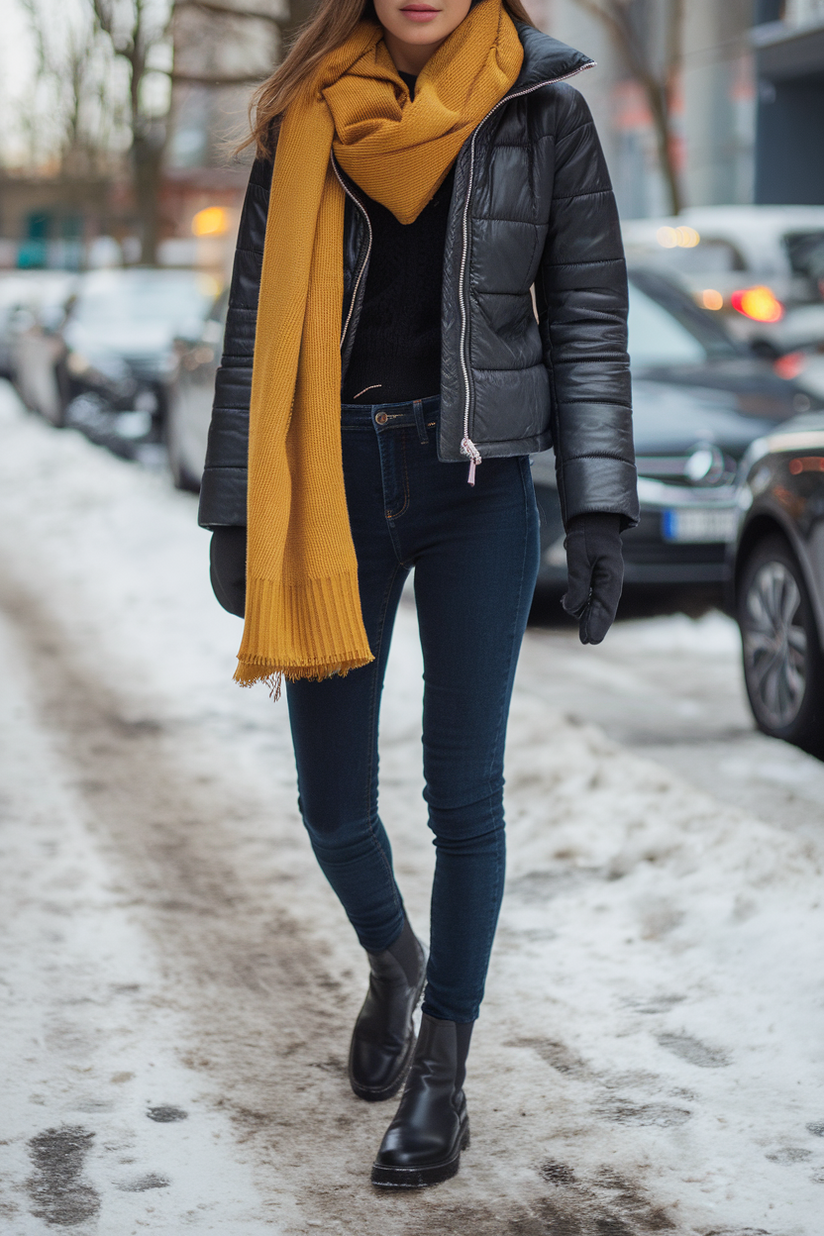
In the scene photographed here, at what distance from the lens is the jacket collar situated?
259 centimetres

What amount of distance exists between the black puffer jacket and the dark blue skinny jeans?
10 cm

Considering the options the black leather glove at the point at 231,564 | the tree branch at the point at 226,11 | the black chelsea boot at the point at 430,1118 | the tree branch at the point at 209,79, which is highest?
the tree branch at the point at 226,11

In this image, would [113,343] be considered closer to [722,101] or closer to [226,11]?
[226,11]

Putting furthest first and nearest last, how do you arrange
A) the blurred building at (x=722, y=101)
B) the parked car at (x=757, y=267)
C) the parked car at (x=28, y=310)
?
the blurred building at (x=722, y=101), the parked car at (x=28, y=310), the parked car at (x=757, y=267)

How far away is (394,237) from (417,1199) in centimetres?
158

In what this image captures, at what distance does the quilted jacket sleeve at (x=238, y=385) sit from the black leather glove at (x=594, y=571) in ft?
1.87

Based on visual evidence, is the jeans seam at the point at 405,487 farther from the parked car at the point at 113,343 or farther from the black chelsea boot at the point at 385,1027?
the parked car at the point at 113,343

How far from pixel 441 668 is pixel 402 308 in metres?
0.59

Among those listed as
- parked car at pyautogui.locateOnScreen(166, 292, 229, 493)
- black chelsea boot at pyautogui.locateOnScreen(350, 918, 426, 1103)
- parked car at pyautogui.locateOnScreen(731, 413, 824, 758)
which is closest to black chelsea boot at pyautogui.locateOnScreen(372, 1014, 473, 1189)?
black chelsea boot at pyautogui.locateOnScreen(350, 918, 426, 1103)

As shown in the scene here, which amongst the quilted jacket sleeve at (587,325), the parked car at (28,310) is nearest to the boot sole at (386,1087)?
the quilted jacket sleeve at (587,325)

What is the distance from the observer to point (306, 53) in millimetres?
2756

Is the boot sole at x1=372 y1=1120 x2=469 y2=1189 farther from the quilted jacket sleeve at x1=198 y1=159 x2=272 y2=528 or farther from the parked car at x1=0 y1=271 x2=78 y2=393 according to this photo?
the parked car at x1=0 y1=271 x2=78 y2=393

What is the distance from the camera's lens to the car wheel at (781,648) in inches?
207

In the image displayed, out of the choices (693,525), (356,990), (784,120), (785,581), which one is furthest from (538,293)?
(784,120)
